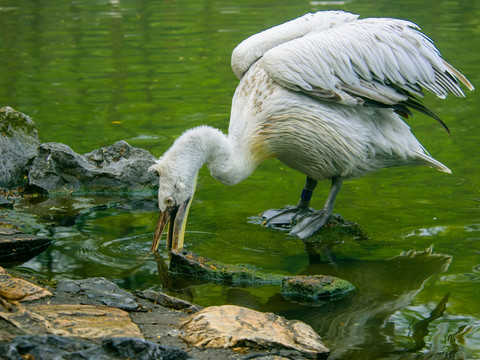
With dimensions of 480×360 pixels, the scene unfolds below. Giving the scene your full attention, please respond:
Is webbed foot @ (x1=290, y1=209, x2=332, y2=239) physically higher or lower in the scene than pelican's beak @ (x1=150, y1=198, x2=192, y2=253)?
lower

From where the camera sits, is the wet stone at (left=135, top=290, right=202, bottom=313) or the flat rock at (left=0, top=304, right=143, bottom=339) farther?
the wet stone at (left=135, top=290, right=202, bottom=313)

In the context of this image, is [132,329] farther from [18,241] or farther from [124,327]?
[18,241]

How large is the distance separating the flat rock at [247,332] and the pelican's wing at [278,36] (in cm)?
250

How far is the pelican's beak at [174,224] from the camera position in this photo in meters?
4.68

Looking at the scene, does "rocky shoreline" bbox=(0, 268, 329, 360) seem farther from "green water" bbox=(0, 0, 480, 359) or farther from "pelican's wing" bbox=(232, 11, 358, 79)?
"pelican's wing" bbox=(232, 11, 358, 79)

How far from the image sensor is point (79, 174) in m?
6.10

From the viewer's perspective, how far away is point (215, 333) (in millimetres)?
3186

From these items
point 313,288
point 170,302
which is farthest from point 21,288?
point 313,288

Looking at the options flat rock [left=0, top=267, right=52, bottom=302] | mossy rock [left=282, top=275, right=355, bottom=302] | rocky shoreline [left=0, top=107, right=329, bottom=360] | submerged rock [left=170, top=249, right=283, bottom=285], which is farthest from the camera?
submerged rock [left=170, top=249, right=283, bottom=285]

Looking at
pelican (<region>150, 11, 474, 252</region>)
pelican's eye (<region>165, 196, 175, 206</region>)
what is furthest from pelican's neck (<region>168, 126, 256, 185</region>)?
pelican's eye (<region>165, 196, 175, 206</region>)

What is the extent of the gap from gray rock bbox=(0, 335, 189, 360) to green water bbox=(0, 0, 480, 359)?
0.96 meters

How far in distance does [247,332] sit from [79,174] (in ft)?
10.6

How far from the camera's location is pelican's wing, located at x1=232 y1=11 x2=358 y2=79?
215 inches

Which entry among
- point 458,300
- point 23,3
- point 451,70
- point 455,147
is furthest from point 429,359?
point 23,3
